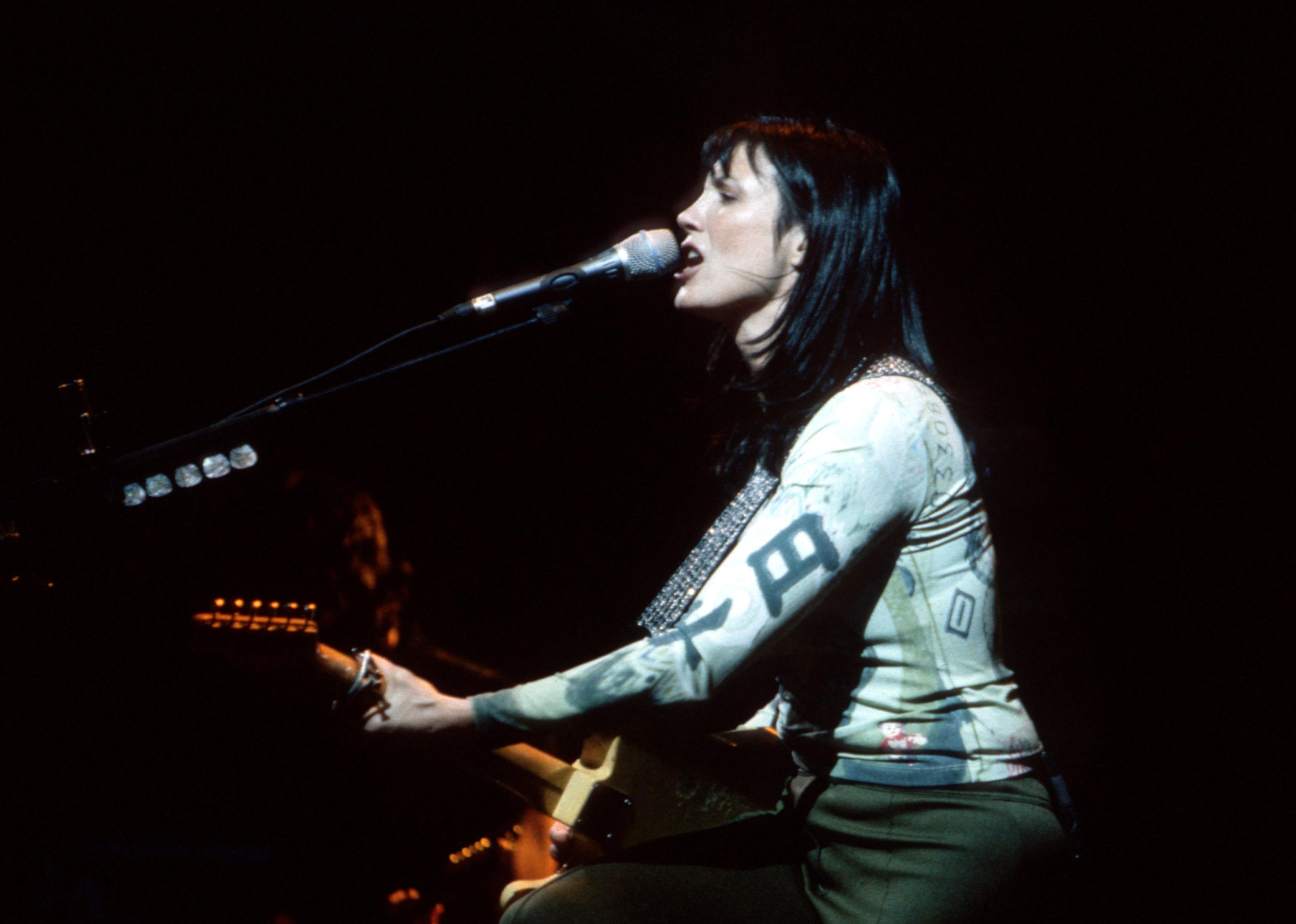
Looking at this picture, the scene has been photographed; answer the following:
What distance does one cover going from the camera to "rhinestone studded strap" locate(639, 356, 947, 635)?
4.75ft

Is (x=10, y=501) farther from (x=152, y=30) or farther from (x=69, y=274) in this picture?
(x=152, y=30)

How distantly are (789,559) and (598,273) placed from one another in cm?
75

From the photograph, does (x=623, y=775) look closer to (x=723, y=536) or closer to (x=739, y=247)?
(x=723, y=536)

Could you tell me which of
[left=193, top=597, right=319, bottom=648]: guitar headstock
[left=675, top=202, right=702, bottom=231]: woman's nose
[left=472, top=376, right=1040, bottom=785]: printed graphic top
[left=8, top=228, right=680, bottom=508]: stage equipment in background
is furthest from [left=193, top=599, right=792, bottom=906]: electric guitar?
[left=675, top=202, right=702, bottom=231]: woman's nose

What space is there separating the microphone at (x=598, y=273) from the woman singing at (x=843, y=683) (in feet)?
1.05

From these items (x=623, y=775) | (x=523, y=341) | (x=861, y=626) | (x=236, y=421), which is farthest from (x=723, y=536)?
(x=236, y=421)

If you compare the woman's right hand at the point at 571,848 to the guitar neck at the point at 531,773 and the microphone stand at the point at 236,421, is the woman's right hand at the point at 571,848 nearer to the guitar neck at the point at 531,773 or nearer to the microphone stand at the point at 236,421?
the guitar neck at the point at 531,773

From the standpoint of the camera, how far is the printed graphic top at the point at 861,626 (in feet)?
3.73

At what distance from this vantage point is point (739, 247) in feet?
5.40

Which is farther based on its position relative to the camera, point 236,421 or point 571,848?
point 571,848

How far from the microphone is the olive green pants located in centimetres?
109

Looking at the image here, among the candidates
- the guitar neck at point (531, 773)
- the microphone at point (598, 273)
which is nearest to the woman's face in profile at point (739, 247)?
the microphone at point (598, 273)

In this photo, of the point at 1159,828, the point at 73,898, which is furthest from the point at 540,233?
the point at 1159,828

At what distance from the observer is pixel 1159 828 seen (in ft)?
7.95
